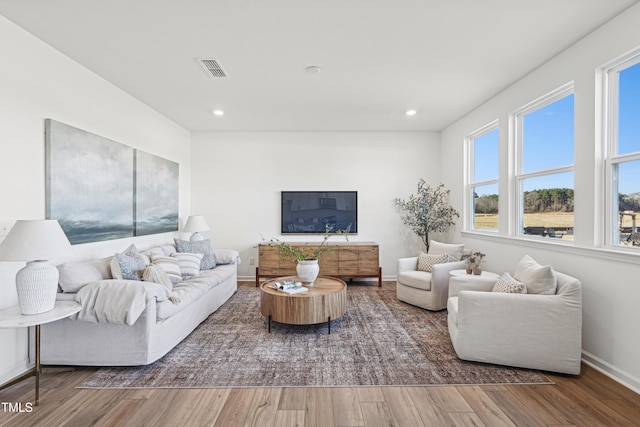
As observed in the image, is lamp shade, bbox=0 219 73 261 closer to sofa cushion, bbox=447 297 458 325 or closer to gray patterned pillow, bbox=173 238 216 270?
gray patterned pillow, bbox=173 238 216 270

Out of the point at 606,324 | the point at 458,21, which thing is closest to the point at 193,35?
the point at 458,21

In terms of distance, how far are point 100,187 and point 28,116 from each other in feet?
3.17

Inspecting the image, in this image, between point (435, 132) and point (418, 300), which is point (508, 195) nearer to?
point (418, 300)

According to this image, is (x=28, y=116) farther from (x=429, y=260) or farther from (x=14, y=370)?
(x=429, y=260)

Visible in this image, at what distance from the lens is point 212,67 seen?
3246 millimetres

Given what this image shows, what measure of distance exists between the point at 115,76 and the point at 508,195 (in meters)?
4.56

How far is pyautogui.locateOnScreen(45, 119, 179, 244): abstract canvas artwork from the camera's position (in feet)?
9.45

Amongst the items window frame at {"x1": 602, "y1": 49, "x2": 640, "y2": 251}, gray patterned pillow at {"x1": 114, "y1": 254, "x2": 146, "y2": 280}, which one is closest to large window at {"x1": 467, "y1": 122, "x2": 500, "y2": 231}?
window frame at {"x1": 602, "y1": 49, "x2": 640, "y2": 251}

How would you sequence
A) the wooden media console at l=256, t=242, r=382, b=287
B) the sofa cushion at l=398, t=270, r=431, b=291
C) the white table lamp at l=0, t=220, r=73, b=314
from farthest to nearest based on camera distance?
the wooden media console at l=256, t=242, r=382, b=287 → the sofa cushion at l=398, t=270, r=431, b=291 → the white table lamp at l=0, t=220, r=73, b=314

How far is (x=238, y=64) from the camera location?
320 cm

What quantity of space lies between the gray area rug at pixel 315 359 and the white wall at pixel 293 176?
2.22m

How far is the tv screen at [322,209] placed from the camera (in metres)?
5.84

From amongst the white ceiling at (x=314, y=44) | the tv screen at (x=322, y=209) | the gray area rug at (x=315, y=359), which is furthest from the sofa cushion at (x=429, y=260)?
the white ceiling at (x=314, y=44)

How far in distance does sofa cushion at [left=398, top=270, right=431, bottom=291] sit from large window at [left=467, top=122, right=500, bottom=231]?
1143 mm
